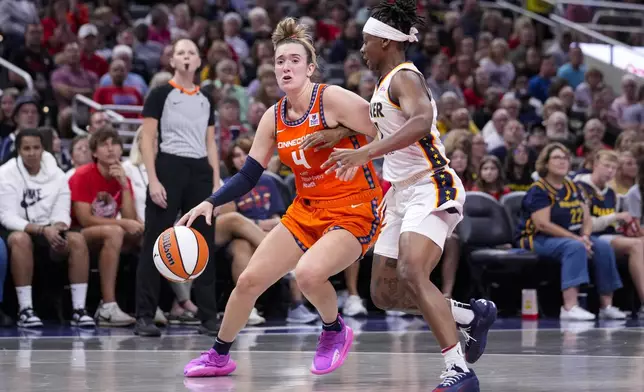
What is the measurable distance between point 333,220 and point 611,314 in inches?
202

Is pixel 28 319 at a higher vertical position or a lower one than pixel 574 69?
lower

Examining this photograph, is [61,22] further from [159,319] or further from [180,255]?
[180,255]

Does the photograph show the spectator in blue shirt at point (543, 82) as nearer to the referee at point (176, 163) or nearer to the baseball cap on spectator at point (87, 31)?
the baseball cap on spectator at point (87, 31)

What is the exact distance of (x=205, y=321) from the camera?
30.3 ft

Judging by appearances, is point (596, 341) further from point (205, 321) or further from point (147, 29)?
point (147, 29)

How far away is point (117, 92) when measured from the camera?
13.5 meters

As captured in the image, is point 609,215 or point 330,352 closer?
point 330,352

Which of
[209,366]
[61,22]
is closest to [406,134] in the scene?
[209,366]

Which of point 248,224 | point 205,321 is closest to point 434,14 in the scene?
point 248,224

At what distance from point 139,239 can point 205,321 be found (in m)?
1.45

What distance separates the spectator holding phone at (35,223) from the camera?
9892 mm

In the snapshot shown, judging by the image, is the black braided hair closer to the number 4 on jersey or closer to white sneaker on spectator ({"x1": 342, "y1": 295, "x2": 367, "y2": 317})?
the number 4 on jersey

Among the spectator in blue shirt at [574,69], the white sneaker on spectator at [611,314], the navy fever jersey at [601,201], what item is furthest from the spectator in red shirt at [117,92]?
the spectator in blue shirt at [574,69]

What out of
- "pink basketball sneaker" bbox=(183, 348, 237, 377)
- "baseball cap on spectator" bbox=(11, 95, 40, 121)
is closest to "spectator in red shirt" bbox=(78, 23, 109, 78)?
"baseball cap on spectator" bbox=(11, 95, 40, 121)
